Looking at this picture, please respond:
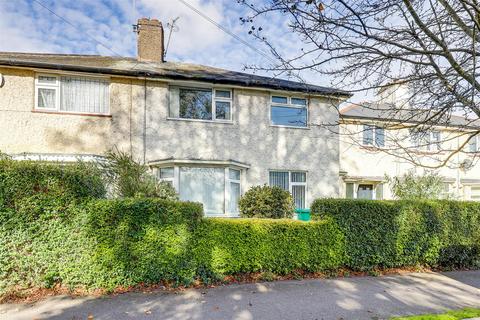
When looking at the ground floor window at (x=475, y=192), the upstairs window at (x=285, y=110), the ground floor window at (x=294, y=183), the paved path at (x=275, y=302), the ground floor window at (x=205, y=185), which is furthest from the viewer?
the ground floor window at (x=475, y=192)

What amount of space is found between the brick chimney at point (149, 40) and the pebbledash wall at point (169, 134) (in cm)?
283

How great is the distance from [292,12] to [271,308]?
447 centimetres

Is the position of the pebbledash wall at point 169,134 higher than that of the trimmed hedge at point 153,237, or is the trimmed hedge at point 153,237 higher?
the pebbledash wall at point 169,134

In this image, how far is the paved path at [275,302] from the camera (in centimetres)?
473

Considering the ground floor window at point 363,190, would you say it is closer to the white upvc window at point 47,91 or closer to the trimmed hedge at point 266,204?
the trimmed hedge at point 266,204

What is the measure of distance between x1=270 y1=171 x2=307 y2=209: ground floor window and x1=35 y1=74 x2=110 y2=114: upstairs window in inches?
272

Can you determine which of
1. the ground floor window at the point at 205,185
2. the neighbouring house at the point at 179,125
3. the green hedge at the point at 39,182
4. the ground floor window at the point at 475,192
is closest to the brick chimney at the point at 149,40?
the neighbouring house at the point at 179,125

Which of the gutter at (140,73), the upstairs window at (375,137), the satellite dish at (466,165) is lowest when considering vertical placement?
the satellite dish at (466,165)

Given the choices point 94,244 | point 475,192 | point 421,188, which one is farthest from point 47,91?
point 475,192

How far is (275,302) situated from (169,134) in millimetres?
7517

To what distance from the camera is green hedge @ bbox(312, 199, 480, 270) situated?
717cm

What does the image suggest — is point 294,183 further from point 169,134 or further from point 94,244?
point 94,244

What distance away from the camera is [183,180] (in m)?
10.7

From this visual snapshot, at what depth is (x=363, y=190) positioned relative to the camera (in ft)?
51.9
